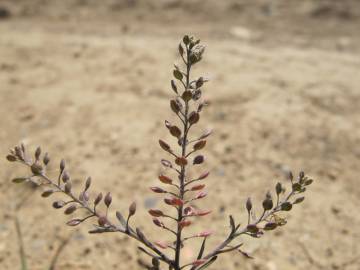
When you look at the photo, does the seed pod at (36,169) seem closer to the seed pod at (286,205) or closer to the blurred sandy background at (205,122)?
the blurred sandy background at (205,122)

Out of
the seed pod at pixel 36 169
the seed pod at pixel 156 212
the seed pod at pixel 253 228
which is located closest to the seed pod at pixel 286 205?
the seed pod at pixel 253 228

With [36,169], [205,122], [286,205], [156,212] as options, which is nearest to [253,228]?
[286,205]

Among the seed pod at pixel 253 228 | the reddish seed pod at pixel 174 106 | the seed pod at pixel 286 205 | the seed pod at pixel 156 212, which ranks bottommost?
the seed pod at pixel 253 228

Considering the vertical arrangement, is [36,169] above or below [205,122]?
above

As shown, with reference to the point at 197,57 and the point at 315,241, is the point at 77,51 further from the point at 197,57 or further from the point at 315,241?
the point at 197,57

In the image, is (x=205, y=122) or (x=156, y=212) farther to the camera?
(x=205, y=122)

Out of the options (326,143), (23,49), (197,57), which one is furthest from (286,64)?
(197,57)

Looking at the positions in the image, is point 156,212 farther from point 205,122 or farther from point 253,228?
point 205,122

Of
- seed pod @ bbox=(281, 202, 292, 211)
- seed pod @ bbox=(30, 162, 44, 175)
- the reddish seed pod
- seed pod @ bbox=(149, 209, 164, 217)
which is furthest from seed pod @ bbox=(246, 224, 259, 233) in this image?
seed pod @ bbox=(30, 162, 44, 175)

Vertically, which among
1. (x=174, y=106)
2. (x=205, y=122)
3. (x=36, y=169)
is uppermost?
(x=174, y=106)
